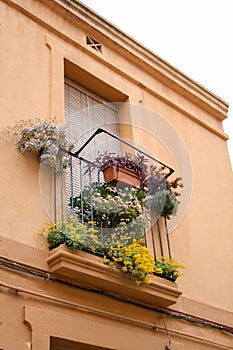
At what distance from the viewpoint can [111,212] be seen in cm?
761

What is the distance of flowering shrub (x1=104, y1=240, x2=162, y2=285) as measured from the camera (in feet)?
23.1

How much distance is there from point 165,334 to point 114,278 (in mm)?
1099

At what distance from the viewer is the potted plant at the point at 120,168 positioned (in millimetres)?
7945

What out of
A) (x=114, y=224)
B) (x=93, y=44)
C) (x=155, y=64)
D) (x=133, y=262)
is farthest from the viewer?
(x=155, y=64)

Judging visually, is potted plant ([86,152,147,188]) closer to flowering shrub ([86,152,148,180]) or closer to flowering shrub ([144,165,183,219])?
flowering shrub ([86,152,148,180])

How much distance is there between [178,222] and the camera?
8.76 m

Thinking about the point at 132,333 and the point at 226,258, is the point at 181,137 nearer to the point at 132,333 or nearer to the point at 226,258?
the point at 226,258

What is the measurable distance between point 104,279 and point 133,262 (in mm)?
469

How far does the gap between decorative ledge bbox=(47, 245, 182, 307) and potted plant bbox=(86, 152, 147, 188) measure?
1.35 m

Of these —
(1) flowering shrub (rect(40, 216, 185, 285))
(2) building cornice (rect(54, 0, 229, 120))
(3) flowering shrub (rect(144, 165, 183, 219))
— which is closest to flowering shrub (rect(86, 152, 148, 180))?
(3) flowering shrub (rect(144, 165, 183, 219))

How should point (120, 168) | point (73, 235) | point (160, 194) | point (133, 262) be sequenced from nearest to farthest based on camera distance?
point (73, 235) < point (133, 262) < point (120, 168) < point (160, 194)

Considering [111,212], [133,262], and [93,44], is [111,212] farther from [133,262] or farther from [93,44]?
[93,44]

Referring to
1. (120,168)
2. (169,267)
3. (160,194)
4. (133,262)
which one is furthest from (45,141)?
(169,267)

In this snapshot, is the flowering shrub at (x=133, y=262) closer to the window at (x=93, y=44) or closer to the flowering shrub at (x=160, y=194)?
the flowering shrub at (x=160, y=194)
